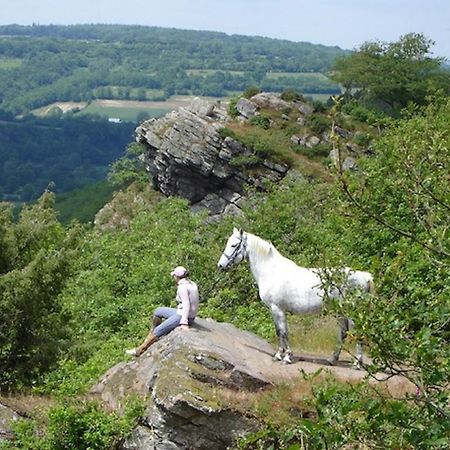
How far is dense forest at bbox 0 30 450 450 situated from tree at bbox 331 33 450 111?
3548 centimetres

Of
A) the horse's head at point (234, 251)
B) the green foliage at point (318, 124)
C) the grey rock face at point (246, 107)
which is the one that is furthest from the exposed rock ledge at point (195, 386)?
the grey rock face at point (246, 107)

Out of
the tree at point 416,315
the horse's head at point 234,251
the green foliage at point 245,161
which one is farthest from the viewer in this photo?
the green foliage at point 245,161

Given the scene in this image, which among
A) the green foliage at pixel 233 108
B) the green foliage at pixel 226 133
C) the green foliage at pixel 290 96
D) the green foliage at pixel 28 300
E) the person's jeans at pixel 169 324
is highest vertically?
the person's jeans at pixel 169 324

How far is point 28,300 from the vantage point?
1762cm

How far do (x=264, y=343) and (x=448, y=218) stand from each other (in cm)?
862

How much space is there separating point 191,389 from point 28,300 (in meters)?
6.31

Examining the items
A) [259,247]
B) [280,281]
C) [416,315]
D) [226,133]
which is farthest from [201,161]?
[416,315]

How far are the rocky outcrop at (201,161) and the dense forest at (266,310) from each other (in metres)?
20.1

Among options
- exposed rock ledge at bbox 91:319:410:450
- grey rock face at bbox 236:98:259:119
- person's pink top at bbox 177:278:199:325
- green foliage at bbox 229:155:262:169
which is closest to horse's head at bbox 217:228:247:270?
person's pink top at bbox 177:278:199:325

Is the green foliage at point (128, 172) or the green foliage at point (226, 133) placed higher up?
the green foliage at point (226, 133)

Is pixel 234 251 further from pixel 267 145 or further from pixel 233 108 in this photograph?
pixel 233 108

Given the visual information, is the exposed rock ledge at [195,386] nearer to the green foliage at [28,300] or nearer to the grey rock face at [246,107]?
the green foliage at [28,300]

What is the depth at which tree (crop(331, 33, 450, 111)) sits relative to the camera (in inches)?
2778

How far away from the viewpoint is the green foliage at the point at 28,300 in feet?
57.0
